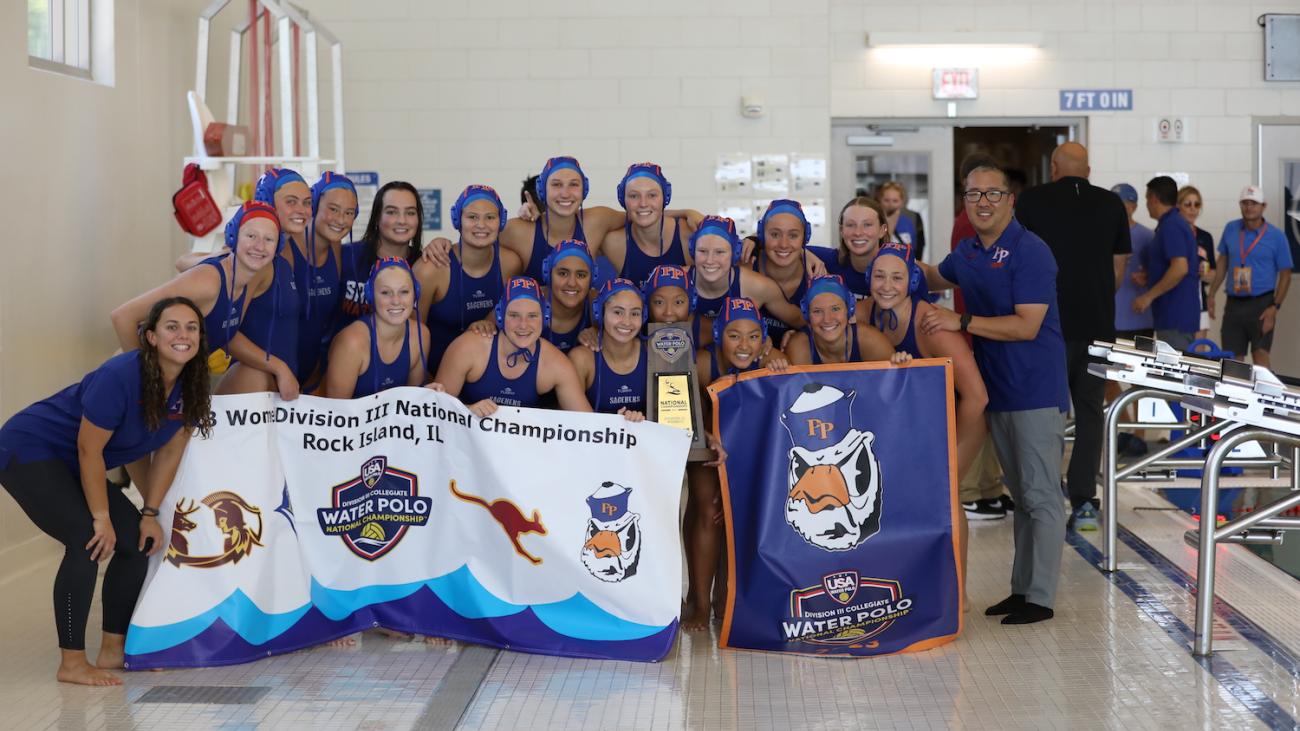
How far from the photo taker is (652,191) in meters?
4.92

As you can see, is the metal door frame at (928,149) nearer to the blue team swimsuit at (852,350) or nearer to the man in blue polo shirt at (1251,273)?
the man in blue polo shirt at (1251,273)

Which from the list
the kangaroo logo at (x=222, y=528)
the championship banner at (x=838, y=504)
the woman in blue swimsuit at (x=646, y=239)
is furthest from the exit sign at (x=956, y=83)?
the kangaroo logo at (x=222, y=528)

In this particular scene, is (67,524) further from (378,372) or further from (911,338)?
(911,338)

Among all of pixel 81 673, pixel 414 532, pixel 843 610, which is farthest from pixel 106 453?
pixel 843 610

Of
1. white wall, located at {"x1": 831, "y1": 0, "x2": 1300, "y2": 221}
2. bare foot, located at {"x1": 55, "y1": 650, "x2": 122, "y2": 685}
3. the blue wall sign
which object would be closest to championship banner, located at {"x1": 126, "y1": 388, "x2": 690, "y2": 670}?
bare foot, located at {"x1": 55, "y1": 650, "x2": 122, "y2": 685}

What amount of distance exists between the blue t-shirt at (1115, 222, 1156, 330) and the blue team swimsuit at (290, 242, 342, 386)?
19.1 ft

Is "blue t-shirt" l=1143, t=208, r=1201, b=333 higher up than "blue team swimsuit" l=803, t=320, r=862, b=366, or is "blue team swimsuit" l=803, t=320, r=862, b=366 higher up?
"blue t-shirt" l=1143, t=208, r=1201, b=333

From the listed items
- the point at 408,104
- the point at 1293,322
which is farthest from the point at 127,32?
the point at 1293,322

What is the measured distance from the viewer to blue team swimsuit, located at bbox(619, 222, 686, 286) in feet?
16.5

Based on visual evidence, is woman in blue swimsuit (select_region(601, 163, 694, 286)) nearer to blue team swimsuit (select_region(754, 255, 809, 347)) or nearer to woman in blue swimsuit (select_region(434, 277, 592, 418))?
blue team swimsuit (select_region(754, 255, 809, 347))

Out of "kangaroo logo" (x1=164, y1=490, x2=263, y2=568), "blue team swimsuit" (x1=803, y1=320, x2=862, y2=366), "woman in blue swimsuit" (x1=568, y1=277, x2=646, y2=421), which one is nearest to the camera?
"kangaroo logo" (x1=164, y1=490, x2=263, y2=568)

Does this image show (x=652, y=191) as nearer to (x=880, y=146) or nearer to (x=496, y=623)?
(x=496, y=623)

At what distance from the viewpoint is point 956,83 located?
34.4ft

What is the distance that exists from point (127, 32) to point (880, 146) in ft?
20.3
